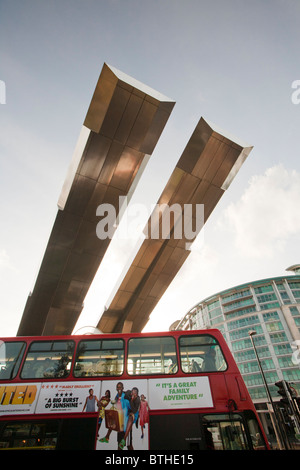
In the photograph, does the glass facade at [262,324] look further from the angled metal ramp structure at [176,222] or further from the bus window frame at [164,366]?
the bus window frame at [164,366]

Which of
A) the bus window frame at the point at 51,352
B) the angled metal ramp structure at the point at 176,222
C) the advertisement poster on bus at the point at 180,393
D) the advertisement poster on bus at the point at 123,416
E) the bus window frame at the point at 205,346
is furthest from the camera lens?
the angled metal ramp structure at the point at 176,222

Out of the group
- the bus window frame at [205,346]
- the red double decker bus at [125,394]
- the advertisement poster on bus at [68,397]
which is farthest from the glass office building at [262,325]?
the advertisement poster on bus at [68,397]

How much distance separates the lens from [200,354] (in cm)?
635

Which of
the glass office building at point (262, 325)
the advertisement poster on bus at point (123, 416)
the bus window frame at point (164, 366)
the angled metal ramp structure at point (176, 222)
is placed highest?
the glass office building at point (262, 325)

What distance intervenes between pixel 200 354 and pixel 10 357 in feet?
15.6

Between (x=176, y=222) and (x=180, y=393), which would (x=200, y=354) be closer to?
(x=180, y=393)

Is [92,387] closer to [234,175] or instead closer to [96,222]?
[96,222]

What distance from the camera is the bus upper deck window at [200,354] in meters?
6.12

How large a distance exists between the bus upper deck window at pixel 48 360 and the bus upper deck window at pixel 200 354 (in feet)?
9.25

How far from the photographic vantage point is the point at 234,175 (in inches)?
435

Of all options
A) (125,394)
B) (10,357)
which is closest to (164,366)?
(125,394)

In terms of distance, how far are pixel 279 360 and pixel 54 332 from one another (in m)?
46.3

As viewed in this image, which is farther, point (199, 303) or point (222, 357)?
point (199, 303)
